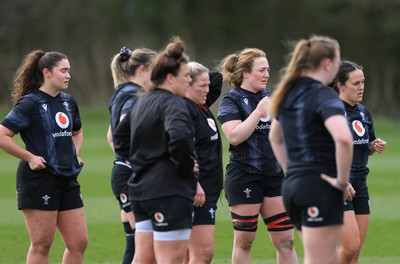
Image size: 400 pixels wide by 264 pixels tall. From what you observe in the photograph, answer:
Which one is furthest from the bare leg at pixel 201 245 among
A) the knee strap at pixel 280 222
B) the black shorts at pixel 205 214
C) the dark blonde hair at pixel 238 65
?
the dark blonde hair at pixel 238 65

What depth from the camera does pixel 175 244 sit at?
642 cm

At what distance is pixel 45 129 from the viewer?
7.87 metres

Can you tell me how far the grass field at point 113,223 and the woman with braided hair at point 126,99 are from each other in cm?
141

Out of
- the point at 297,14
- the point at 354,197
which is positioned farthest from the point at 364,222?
the point at 297,14

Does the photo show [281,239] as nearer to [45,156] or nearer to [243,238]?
[243,238]

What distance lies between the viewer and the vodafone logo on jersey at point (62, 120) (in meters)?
7.93

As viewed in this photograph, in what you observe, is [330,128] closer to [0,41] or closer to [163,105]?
[163,105]

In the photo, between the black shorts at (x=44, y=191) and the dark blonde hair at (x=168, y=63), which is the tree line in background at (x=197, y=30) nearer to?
the black shorts at (x=44, y=191)

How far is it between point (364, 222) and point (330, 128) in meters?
2.56

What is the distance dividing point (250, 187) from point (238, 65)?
113 centimetres

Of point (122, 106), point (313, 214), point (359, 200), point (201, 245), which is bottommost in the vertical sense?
point (201, 245)

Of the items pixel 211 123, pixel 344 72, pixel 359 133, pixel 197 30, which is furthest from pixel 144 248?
pixel 197 30

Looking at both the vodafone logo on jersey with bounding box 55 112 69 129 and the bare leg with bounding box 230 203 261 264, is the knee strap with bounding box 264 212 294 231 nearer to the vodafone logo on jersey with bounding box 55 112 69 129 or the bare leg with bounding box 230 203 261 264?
the bare leg with bounding box 230 203 261 264

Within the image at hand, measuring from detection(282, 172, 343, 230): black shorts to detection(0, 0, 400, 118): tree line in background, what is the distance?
106 feet
